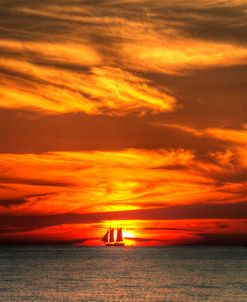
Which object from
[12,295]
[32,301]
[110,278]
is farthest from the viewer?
[110,278]

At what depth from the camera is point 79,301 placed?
99.0m

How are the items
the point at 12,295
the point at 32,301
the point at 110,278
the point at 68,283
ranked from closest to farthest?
the point at 32,301 < the point at 12,295 < the point at 68,283 < the point at 110,278

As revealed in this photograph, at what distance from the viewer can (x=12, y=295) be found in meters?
108

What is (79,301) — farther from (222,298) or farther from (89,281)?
(89,281)

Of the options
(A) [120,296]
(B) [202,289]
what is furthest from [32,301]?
(B) [202,289]

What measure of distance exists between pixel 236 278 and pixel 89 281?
1259 inches

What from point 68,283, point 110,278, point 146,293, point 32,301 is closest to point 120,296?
point 146,293

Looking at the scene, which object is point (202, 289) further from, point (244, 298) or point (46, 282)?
point (46, 282)

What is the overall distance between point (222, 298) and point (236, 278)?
45491 mm

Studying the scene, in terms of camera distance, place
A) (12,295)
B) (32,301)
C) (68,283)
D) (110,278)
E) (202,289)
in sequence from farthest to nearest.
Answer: (110,278) → (68,283) → (202,289) → (12,295) → (32,301)

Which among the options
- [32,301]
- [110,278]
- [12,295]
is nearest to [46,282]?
[110,278]

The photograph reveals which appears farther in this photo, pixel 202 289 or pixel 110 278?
pixel 110 278

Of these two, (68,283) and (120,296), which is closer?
(120,296)

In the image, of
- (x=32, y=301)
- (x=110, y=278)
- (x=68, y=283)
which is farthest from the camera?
(x=110, y=278)
